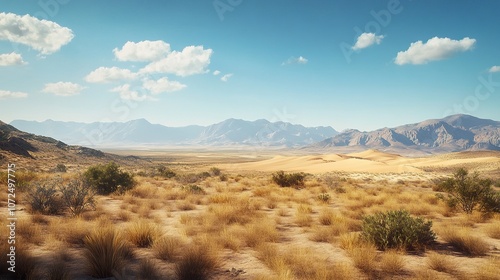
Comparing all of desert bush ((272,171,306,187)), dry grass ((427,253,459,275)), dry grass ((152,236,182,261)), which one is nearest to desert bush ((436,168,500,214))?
dry grass ((427,253,459,275))

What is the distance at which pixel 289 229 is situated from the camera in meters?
9.07

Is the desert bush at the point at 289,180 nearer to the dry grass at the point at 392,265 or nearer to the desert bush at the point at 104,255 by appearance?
the dry grass at the point at 392,265

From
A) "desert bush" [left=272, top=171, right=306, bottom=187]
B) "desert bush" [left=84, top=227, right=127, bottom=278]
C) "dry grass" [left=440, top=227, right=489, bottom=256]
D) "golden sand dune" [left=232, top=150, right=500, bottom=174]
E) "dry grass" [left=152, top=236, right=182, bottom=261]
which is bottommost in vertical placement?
"golden sand dune" [left=232, top=150, right=500, bottom=174]

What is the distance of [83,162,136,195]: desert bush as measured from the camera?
1571 cm

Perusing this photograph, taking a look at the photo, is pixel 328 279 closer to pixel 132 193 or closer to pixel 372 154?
pixel 132 193

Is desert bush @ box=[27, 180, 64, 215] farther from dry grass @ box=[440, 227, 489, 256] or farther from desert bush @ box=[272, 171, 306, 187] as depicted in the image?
desert bush @ box=[272, 171, 306, 187]

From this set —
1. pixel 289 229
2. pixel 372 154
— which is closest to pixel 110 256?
pixel 289 229

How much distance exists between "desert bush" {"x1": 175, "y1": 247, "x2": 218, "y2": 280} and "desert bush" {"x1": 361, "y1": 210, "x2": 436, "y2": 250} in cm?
408

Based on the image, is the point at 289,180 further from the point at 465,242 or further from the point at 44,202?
the point at 44,202

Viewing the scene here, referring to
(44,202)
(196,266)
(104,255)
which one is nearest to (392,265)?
(196,266)

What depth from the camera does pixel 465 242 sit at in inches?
275

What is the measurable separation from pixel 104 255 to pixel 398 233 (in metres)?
6.80

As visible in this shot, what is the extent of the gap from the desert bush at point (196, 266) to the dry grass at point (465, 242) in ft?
20.0

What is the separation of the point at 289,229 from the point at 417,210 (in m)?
6.42
